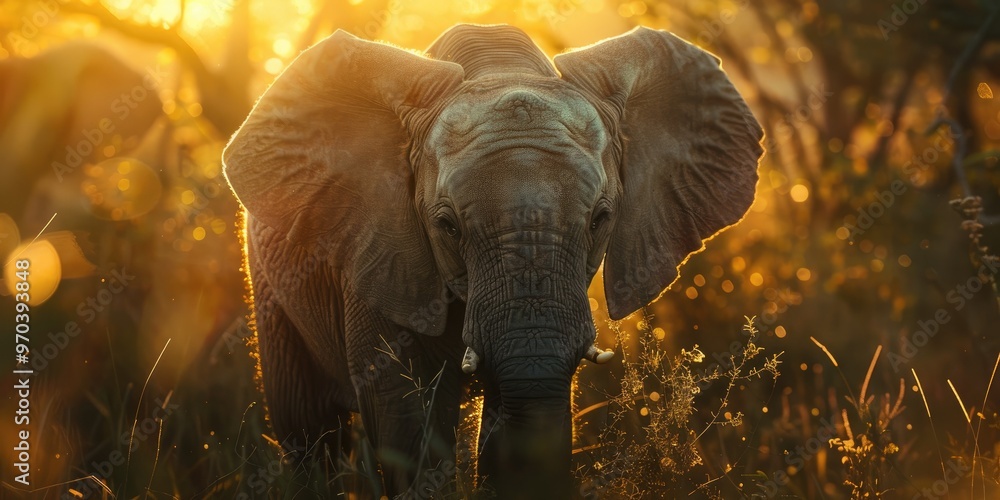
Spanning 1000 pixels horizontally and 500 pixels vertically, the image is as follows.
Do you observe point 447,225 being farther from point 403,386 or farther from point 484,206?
point 403,386

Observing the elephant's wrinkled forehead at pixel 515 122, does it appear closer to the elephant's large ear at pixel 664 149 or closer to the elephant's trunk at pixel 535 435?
the elephant's large ear at pixel 664 149

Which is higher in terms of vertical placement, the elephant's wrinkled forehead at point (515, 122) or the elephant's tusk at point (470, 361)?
the elephant's wrinkled forehead at point (515, 122)

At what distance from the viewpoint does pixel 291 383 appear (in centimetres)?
602

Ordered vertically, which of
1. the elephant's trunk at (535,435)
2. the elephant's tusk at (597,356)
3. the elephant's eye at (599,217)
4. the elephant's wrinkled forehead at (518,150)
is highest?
the elephant's wrinkled forehead at (518,150)

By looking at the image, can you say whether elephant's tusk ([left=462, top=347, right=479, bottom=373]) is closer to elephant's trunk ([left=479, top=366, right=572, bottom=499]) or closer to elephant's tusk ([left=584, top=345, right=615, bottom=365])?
elephant's trunk ([left=479, top=366, right=572, bottom=499])

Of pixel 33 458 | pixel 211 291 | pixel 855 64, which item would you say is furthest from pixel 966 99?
pixel 33 458

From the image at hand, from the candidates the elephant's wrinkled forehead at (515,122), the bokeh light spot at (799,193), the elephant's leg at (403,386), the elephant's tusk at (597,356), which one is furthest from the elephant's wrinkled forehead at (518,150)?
the bokeh light spot at (799,193)

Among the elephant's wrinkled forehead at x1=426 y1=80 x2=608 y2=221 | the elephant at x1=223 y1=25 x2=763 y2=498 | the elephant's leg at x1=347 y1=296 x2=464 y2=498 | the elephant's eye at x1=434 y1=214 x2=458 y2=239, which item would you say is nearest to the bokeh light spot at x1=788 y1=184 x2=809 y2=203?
the elephant at x1=223 y1=25 x2=763 y2=498

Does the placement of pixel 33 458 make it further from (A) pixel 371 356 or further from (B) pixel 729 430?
(B) pixel 729 430

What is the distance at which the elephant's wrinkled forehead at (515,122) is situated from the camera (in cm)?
421

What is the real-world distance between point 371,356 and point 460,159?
99 cm

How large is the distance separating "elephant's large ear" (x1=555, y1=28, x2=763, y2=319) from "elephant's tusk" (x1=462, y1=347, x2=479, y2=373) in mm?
Answer: 797

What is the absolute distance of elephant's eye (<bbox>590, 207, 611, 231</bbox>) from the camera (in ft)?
14.2

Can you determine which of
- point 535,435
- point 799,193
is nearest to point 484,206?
point 535,435
